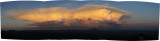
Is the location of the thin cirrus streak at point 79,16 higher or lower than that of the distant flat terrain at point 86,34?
higher

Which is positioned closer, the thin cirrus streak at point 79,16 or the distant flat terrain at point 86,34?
the thin cirrus streak at point 79,16

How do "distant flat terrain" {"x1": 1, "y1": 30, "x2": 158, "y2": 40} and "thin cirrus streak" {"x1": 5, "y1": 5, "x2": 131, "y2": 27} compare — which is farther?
"distant flat terrain" {"x1": 1, "y1": 30, "x2": 158, "y2": 40}

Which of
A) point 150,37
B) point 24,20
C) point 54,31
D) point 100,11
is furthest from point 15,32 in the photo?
point 150,37

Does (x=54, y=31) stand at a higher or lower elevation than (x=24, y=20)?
Answer: lower

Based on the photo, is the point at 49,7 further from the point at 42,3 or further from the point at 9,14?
the point at 9,14

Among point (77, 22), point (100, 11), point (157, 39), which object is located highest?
point (100, 11)

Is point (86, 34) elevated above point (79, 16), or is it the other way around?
point (79, 16)

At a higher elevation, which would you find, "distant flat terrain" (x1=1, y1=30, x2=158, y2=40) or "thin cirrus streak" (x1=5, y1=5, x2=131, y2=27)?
"thin cirrus streak" (x1=5, y1=5, x2=131, y2=27)

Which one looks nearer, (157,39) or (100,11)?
(100,11)
